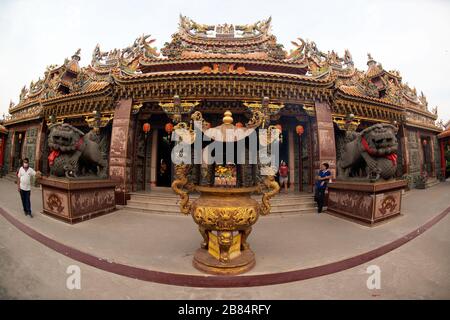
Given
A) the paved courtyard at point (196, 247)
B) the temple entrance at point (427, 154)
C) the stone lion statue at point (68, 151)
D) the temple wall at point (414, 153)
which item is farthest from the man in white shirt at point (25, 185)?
the temple entrance at point (427, 154)

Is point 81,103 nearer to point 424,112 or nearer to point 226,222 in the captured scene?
point 226,222

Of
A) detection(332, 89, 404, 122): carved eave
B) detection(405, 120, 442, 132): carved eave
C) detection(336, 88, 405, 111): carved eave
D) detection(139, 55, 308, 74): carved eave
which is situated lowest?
detection(405, 120, 442, 132): carved eave

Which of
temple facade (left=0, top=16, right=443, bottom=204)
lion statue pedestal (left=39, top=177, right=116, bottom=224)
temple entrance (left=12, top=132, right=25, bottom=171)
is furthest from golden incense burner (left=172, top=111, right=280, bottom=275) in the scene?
temple entrance (left=12, top=132, right=25, bottom=171)

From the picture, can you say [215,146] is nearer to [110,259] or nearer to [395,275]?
[110,259]

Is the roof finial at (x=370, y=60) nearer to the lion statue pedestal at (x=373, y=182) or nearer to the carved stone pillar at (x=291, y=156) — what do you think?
the carved stone pillar at (x=291, y=156)

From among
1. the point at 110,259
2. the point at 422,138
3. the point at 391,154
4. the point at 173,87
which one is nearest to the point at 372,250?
the point at 391,154

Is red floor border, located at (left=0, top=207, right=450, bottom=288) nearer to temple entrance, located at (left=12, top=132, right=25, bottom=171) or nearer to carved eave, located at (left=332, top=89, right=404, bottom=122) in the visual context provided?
carved eave, located at (left=332, top=89, right=404, bottom=122)

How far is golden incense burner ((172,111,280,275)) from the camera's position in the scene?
8.41 ft

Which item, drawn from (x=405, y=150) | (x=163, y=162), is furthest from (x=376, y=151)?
(x=163, y=162)

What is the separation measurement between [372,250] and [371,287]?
4.24 feet

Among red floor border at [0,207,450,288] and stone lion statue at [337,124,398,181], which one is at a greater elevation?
stone lion statue at [337,124,398,181]

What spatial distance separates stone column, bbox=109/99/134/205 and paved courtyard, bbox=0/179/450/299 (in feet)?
6.12

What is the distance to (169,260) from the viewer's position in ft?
9.53

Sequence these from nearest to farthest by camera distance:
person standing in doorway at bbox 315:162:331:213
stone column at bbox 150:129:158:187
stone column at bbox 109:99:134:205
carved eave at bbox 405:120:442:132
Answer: person standing in doorway at bbox 315:162:331:213
stone column at bbox 109:99:134:205
stone column at bbox 150:129:158:187
carved eave at bbox 405:120:442:132
